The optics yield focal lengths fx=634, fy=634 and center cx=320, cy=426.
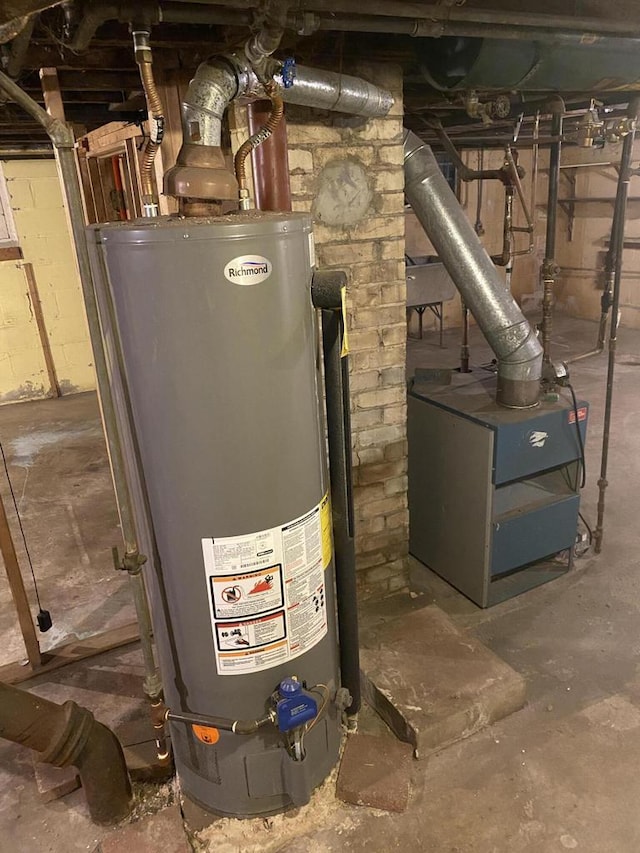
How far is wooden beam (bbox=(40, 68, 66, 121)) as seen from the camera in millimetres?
2061

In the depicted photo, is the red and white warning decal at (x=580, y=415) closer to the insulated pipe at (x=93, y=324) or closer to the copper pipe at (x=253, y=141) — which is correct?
the copper pipe at (x=253, y=141)

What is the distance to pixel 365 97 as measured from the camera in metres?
1.95

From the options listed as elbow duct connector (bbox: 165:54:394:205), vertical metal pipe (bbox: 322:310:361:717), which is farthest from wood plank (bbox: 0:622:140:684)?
elbow duct connector (bbox: 165:54:394:205)

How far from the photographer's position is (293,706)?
154 centimetres

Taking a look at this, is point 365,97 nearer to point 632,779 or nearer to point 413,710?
point 413,710

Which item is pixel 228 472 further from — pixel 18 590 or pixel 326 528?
pixel 18 590

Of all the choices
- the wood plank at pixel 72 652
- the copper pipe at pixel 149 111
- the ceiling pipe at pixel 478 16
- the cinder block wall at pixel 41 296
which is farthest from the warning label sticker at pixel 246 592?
the cinder block wall at pixel 41 296

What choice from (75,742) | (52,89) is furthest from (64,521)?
(52,89)

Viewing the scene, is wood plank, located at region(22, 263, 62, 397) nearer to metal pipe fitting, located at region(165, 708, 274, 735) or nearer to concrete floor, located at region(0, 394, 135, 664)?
concrete floor, located at region(0, 394, 135, 664)

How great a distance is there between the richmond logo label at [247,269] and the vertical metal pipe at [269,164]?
2.15ft

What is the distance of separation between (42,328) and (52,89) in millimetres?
4033

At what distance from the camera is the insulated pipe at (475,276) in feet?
7.74

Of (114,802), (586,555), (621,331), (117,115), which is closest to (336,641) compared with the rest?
(114,802)

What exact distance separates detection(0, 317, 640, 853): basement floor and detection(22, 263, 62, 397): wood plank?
2528 millimetres
